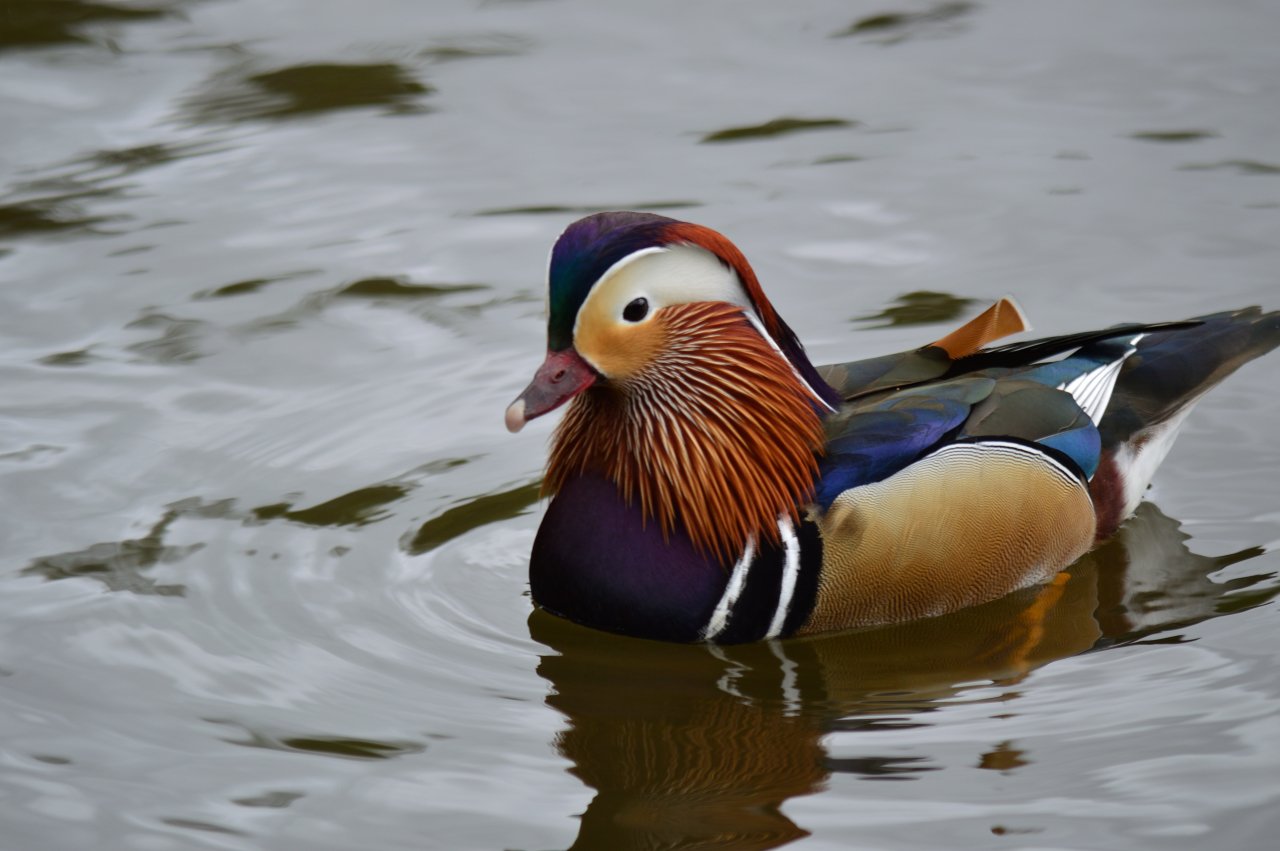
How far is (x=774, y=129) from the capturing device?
8977mm

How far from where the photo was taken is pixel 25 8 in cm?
1040

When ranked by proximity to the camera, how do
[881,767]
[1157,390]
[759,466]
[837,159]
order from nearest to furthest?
[881,767] → [759,466] → [1157,390] → [837,159]

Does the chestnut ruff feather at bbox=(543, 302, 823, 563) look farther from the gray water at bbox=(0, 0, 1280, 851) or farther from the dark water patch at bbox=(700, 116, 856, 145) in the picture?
the dark water patch at bbox=(700, 116, 856, 145)

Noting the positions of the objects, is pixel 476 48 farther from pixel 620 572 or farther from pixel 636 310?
pixel 620 572

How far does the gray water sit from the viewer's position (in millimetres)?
4637

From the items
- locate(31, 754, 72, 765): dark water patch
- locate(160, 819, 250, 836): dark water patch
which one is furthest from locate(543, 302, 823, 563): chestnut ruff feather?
locate(31, 754, 72, 765): dark water patch

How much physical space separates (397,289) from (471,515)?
5.93ft

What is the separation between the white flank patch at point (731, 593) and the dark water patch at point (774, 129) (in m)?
3.95

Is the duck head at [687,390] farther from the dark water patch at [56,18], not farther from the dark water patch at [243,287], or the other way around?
the dark water patch at [56,18]

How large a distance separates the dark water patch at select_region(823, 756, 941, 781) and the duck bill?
1219mm

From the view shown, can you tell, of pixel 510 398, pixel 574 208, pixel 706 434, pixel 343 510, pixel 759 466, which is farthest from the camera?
pixel 574 208

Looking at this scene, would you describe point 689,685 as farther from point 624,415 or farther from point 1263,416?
point 1263,416

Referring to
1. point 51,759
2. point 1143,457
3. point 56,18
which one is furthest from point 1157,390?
point 56,18

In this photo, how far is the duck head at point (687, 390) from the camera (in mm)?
5105
